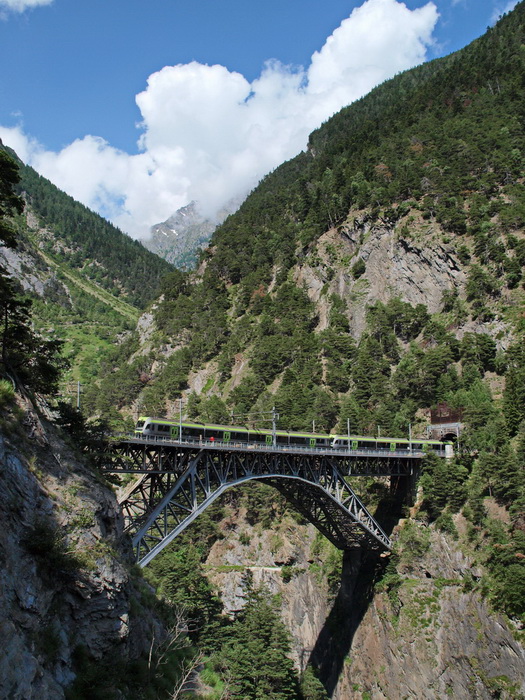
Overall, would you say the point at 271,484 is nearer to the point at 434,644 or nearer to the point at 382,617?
the point at 382,617

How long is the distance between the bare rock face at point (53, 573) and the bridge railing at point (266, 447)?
26.6 feet

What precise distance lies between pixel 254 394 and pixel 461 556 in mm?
43104

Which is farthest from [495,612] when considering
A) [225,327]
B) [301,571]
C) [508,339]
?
[225,327]

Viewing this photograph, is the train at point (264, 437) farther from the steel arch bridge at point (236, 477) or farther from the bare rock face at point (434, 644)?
the bare rock face at point (434, 644)

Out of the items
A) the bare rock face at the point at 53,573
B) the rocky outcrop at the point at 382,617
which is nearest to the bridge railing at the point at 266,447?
the rocky outcrop at the point at 382,617

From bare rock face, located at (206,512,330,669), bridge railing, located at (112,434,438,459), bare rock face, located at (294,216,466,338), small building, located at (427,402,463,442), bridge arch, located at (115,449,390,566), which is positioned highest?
bare rock face, located at (294,216,466,338)

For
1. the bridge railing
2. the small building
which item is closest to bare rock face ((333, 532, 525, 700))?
the bridge railing

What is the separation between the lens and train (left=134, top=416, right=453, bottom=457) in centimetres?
3409

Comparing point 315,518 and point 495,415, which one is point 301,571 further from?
point 495,415

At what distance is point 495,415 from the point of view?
173 feet

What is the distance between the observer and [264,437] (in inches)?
1705

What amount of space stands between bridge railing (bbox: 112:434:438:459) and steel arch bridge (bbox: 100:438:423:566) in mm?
98

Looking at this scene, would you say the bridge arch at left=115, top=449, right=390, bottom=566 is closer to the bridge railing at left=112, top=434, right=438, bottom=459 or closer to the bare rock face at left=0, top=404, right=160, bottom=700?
the bridge railing at left=112, top=434, right=438, bottom=459

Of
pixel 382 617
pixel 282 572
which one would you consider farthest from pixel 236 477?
pixel 282 572
